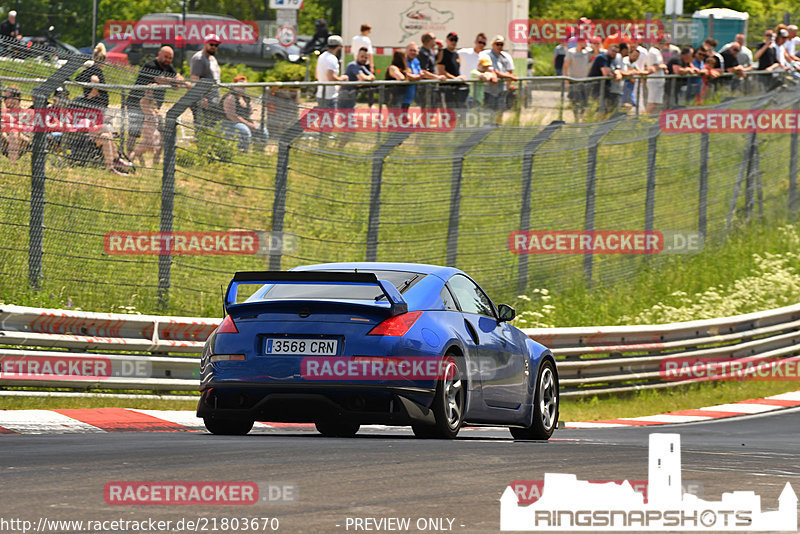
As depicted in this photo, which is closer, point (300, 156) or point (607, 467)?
point (607, 467)

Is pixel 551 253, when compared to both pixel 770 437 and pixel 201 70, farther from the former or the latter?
pixel 770 437

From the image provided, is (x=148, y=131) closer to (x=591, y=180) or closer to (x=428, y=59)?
(x=428, y=59)

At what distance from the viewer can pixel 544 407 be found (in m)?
12.1

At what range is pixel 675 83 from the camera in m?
22.7

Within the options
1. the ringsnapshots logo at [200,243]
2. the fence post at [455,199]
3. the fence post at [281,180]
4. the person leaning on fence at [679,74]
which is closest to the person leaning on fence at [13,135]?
the ringsnapshots logo at [200,243]

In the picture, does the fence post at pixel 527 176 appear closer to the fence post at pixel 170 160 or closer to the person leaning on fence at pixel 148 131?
the fence post at pixel 170 160

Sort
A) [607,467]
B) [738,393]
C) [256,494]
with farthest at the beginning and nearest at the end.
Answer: [738,393]
[607,467]
[256,494]

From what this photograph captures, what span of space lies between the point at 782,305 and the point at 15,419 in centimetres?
1370

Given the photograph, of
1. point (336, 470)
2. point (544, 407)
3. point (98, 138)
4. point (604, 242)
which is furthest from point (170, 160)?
point (604, 242)

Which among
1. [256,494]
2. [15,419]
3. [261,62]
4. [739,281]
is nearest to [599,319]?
[739,281]

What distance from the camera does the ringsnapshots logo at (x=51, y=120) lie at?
13.7 m

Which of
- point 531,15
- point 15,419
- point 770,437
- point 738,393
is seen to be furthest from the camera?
point 531,15

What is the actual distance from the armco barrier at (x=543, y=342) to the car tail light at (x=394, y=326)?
160 inches

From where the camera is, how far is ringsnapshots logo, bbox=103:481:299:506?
7008mm
